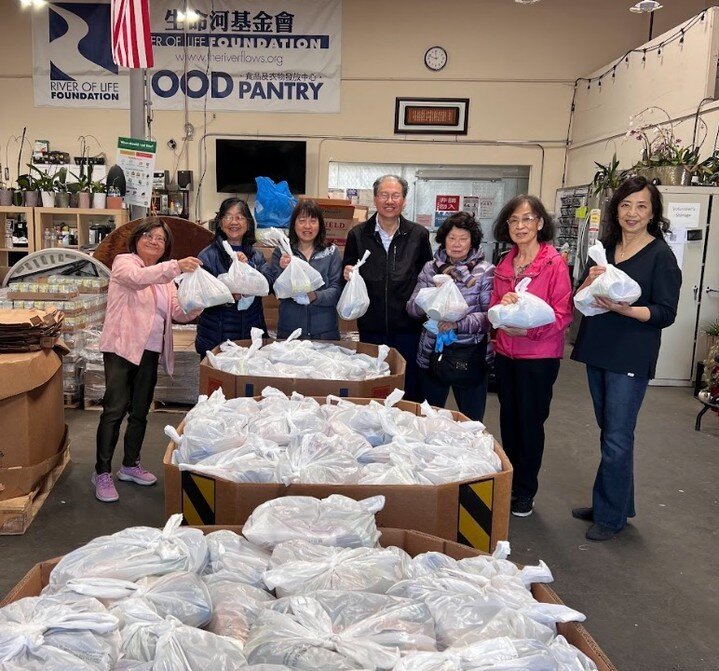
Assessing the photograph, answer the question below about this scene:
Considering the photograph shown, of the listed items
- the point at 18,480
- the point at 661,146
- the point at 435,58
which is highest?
the point at 435,58

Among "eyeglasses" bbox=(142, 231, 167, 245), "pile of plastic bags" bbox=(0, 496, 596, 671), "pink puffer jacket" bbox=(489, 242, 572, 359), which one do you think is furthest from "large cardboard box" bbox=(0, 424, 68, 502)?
"pink puffer jacket" bbox=(489, 242, 572, 359)

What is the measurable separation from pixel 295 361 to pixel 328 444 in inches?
40.2

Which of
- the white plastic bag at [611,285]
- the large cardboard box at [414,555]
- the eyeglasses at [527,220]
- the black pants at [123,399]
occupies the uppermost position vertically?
the eyeglasses at [527,220]

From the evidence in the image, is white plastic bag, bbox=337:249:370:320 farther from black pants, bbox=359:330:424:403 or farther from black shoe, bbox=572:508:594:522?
black shoe, bbox=572:508:594:522

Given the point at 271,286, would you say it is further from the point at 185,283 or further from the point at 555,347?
the point at 555,347

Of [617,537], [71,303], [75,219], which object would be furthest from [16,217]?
[617,537]

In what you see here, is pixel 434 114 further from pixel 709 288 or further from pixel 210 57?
pixel 709 288

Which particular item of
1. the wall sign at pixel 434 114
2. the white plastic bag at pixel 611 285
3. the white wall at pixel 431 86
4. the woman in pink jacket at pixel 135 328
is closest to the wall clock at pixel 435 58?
the white wall at pixel 431 86

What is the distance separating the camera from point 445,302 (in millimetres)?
2656

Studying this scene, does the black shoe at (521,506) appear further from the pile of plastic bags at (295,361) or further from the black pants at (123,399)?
the black pants at (123,399)

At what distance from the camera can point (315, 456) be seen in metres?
1.71

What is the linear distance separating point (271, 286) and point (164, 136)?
5983 millimetres

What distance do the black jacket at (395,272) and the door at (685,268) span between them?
3.12 m

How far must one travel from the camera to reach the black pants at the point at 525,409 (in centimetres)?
270
